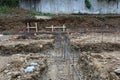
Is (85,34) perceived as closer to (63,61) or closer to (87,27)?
(87,27)

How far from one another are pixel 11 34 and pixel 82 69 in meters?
10.1

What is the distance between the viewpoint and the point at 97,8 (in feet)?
92.1

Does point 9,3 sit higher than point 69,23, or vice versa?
point 9,3

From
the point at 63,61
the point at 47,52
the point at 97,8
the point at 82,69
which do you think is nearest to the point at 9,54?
the point at 47,52

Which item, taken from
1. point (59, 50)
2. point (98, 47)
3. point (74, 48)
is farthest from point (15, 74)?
point (98, 47)

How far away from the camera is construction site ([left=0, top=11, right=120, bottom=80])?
940 cm

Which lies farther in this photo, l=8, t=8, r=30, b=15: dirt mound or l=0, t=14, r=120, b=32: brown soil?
l=8, t=8, r=30, b=15: dirt mound

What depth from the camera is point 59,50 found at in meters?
14.1

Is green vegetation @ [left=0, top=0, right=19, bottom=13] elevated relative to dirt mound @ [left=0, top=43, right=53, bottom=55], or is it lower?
elevated

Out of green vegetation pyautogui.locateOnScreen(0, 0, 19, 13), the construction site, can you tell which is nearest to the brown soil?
the construction site

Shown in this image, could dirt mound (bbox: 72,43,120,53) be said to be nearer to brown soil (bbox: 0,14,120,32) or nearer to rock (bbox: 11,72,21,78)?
rock (bbox: 11,72,21,78)

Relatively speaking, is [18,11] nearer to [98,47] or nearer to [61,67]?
[98,47]

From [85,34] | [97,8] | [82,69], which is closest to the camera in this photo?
[82,69]

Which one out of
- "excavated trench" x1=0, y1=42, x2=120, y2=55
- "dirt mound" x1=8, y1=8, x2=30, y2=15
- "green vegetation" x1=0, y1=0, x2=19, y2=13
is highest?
"green vegetation" x1=0, y1=0, x2=19, y2=13
